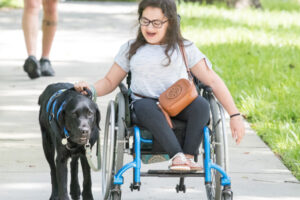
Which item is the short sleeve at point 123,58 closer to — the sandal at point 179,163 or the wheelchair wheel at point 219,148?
the wheelchair wheel at point 219,148

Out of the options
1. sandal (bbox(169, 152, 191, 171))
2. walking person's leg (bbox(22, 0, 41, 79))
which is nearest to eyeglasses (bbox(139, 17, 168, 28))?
sandal (bbox(169, 152, 191, 171))

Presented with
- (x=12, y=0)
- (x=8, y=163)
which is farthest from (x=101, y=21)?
(x=8, y=163)

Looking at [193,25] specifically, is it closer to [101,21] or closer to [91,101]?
[101,21]

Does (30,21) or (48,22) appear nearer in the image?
(30,21)

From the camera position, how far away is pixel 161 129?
12.5 ft

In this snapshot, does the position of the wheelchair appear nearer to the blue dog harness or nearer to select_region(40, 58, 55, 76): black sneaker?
the blue dog harness

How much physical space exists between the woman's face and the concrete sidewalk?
0.80ft

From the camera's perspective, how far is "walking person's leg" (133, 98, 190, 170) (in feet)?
12.3

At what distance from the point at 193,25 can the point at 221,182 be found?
8.63m

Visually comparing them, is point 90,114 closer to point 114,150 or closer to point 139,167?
point 114,150

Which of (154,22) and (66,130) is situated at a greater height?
(154,22)

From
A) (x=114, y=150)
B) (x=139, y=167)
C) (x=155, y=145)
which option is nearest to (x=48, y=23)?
(x=114, y=150)

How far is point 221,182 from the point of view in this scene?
3809 mm

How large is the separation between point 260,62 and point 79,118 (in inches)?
215
